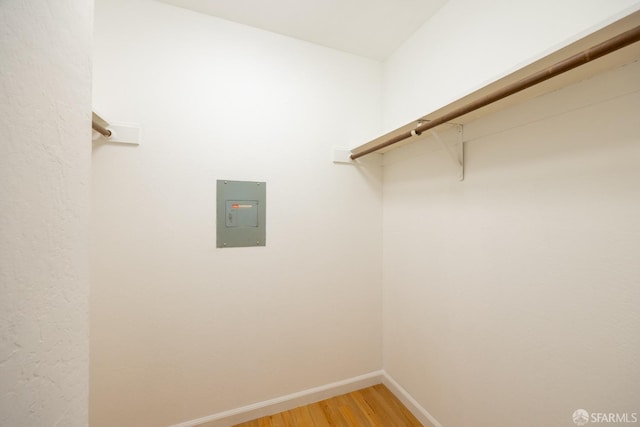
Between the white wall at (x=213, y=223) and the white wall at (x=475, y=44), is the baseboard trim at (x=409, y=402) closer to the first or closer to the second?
the white wall at (x=213, y=223)

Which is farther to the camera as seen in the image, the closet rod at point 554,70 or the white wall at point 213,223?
the white wall at point 213,223

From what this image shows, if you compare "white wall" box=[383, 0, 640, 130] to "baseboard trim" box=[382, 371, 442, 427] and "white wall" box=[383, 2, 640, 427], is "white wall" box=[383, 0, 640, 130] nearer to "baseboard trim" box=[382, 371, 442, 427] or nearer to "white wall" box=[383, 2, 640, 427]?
"white wall" box=[383, 2, 640, 427]

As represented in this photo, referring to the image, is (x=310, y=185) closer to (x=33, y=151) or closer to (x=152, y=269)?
(x=152, y=269)

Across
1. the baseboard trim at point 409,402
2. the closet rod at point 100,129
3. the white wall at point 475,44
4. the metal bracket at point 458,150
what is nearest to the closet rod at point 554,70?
the white wall at point 475,44

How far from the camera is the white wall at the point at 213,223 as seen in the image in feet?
4.40

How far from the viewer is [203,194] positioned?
1500 mm

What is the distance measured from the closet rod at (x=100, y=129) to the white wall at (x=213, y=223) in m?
0.10

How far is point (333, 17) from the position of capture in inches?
60.2

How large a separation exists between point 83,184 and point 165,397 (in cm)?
143

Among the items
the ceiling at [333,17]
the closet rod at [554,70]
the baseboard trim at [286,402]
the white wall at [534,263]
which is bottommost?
the baseboard trim at [286,402]

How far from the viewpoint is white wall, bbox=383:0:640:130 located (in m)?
0.87

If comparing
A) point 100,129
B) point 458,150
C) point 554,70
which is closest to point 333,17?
point 458,150

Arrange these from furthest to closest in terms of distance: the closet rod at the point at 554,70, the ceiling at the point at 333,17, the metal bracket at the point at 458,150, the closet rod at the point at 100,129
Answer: the ceiling at the point at 333,17, the metal bracket at the point at 458,150, the closet rod at the point at 100,129, the closet rod at the point at 554,70

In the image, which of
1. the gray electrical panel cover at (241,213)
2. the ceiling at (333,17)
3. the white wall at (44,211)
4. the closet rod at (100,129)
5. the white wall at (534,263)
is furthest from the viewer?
the gray electrical panel cover at (241,213)
